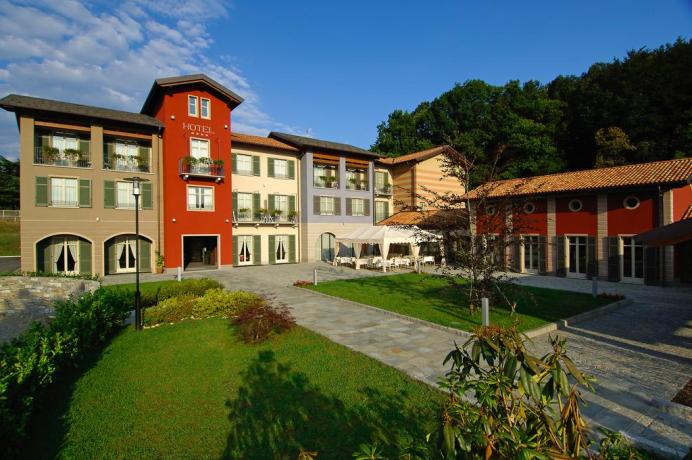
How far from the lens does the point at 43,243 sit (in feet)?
69.1

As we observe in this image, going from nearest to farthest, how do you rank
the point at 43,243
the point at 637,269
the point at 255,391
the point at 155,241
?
the point at 255,391 < the point at 637,269 < the point at 43,243 < the point at 155,241

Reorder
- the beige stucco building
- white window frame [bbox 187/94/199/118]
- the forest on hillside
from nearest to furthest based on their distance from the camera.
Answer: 1. the beige stucco building
2. white window frame [bbox 187/94/199/118]
3. the forest on hillside

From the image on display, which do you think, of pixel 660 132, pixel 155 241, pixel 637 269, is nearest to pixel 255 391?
pixel 637 269

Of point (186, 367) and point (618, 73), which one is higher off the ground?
point (618, 73)

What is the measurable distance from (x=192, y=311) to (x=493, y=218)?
986cm

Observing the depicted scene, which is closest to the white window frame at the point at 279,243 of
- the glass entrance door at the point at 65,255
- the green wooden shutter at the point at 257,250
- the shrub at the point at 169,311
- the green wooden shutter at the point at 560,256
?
the green wooden shutter at the point at 257,250

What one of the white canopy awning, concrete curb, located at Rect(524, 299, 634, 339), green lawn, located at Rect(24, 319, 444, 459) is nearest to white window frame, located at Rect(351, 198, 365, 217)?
the white canopy awning

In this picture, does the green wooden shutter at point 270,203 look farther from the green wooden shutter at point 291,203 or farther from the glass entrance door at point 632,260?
the glass entrance door at point 632,260

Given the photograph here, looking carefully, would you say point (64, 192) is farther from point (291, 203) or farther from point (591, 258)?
point (591, 258)

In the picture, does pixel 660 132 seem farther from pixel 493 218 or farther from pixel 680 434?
pixel 680 434

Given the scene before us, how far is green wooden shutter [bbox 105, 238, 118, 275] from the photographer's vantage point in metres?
22.9

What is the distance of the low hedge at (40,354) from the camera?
4.17m

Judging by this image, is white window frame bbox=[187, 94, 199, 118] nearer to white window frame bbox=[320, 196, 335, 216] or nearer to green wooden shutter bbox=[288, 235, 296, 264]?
white window frame bbox=[320, 196, 335, 216]

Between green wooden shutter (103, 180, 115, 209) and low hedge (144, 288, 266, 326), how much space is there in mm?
13947
